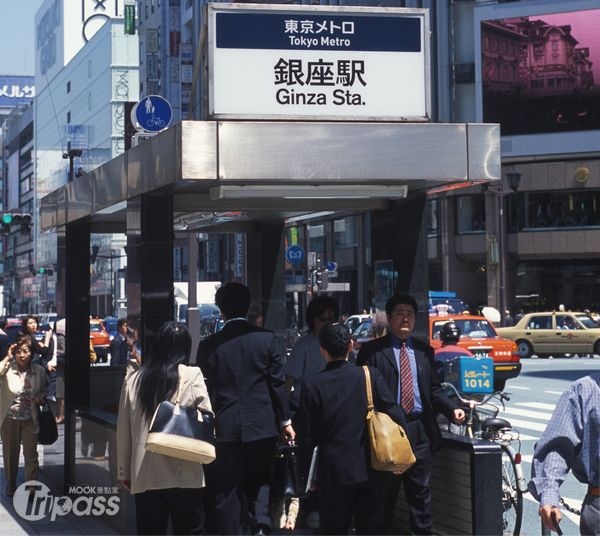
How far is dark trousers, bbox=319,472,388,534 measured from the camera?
21.3 ft

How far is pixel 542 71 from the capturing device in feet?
188

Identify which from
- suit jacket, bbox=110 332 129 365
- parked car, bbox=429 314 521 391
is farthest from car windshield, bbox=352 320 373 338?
suit jacket, bbox=110 332 129 365

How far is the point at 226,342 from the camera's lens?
7555 mm

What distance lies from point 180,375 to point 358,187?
7.44 feet

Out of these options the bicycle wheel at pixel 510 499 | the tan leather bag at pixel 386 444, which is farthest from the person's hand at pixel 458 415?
the bicycle wheel at pixel 510 499

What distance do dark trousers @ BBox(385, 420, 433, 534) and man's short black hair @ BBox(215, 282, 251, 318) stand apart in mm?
1383

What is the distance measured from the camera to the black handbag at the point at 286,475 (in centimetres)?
785

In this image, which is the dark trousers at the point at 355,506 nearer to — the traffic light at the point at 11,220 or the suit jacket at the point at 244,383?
the suit jacket at the point at 244,383

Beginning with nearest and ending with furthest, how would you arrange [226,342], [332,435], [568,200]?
[332,435]
[226,342]
[568,200]

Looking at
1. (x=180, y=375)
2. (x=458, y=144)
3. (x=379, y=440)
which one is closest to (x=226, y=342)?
(x=180, y=375)

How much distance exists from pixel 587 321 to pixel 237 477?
121 feet

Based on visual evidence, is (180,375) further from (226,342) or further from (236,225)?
(236,225)

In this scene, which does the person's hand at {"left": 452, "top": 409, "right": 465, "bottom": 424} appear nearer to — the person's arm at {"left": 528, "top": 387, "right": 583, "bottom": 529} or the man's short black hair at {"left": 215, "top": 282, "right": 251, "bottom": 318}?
the man's short black hair at {"left": 215, "top": 282, "right": 251, "bottom": 318}

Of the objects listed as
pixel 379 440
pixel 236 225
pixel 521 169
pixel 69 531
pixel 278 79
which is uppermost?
pixel 521 169
